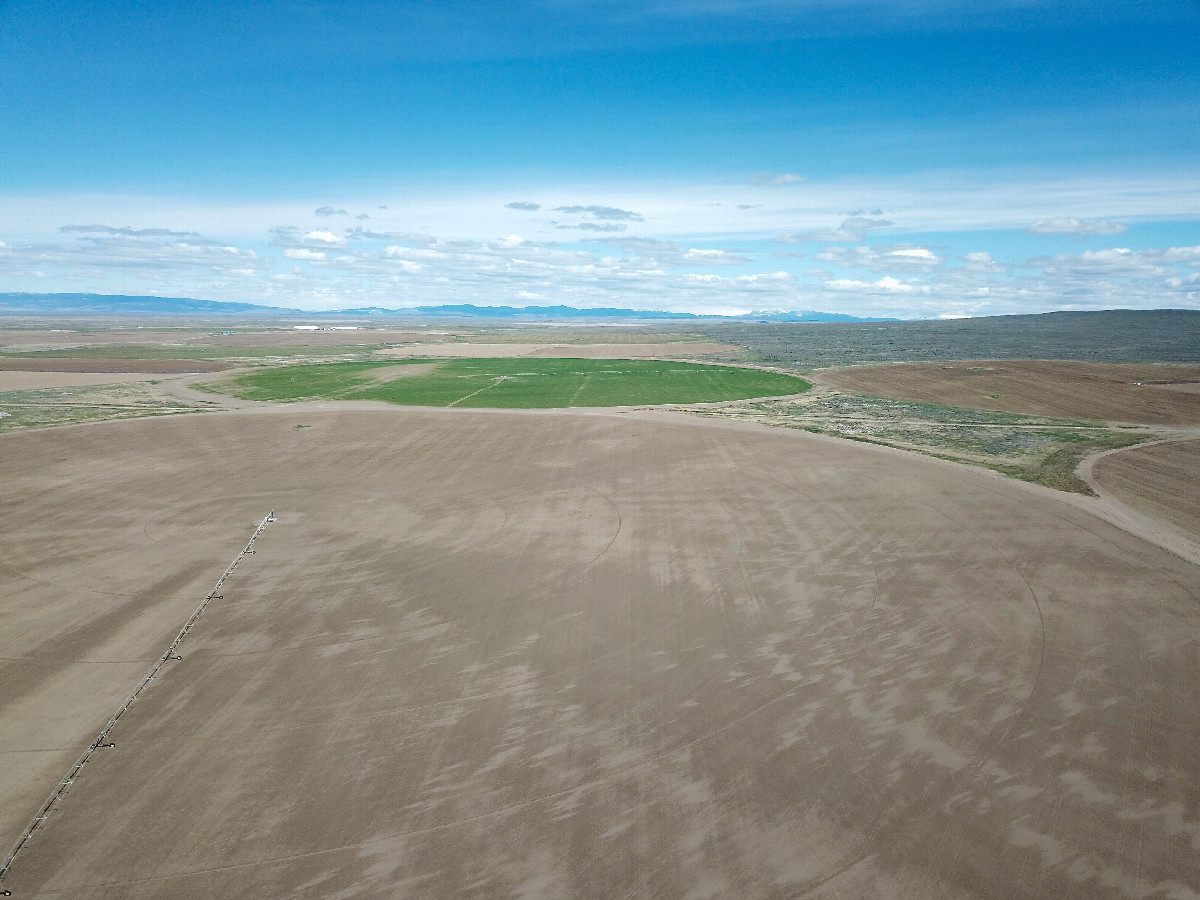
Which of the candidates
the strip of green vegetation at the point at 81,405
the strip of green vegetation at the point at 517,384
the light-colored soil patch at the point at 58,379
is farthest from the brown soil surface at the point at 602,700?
the light-colored soil patch at the point at 58,379

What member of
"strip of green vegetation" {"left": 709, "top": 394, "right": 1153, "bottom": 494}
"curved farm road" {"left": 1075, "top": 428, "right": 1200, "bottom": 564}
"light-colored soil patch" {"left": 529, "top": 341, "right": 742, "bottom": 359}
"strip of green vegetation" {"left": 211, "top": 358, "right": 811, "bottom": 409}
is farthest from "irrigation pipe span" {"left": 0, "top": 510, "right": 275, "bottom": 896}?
"light-colored soil patch" {"left": 529, "top": 341, "right": 742, "bottom": 359}

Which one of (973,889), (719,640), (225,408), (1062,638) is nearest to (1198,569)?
(1062,638)

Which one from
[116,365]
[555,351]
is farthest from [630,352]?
[116,365]

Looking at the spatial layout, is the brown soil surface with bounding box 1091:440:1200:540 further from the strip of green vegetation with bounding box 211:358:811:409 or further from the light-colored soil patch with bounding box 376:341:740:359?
the light-colored soil patch with bounding box 376:341:740:359

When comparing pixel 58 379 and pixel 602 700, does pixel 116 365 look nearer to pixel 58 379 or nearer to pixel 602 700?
pixel 58 379

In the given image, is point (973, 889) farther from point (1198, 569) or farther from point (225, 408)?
point (225, 408)

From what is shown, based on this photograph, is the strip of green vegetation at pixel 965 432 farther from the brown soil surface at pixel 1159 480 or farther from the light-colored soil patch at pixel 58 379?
the light-colored soil patch at pixel 58 379
